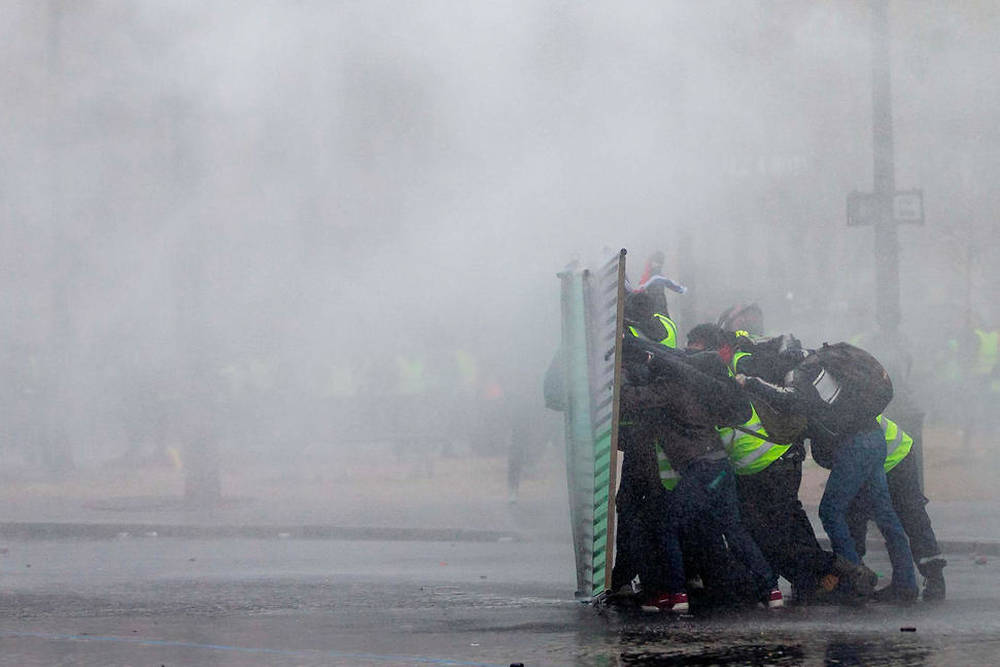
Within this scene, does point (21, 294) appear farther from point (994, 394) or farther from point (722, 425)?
point (994, 394)

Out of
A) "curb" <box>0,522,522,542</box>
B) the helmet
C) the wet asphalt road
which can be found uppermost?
the helmet

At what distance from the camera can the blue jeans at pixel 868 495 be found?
7.84m

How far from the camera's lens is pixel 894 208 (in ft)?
36.7

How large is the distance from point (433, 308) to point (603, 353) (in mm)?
3653

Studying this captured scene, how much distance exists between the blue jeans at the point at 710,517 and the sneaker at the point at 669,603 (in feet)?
0.09

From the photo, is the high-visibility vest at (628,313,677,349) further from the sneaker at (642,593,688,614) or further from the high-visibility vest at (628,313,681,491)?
the sneaker at (642,593,688,614)

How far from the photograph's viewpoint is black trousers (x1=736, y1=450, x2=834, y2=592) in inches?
311

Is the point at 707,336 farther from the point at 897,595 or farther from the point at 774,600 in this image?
the point at 897,595

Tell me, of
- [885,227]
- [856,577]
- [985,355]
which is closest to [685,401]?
[856,577]

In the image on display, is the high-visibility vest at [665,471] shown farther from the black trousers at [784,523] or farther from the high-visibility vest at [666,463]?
the black trousers at [784,523]

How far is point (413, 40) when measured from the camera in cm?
782

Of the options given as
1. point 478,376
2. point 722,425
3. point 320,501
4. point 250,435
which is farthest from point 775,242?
point 250,435

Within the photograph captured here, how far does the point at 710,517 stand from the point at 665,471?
0.34 metres

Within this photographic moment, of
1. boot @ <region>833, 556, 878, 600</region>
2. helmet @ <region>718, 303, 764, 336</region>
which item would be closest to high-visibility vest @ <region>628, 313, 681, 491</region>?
helmet @ <region>718, 303, 764, 336</region>
